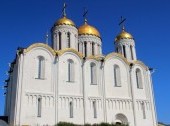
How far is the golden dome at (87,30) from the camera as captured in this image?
3086 cm

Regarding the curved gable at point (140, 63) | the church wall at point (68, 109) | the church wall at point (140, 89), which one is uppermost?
the curved gable at point (140, 63)

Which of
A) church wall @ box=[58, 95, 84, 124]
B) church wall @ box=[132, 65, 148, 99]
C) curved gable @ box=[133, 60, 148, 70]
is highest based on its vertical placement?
curved gable @ box=[133, 60, 148, 70]

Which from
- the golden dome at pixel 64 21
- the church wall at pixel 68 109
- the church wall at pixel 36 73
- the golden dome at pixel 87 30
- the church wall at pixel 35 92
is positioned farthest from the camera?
the golden dome at pixel 87 30

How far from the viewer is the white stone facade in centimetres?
2241

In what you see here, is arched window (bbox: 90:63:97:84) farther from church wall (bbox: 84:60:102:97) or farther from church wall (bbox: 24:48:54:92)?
church wall (bbox: 24:48:54:92)

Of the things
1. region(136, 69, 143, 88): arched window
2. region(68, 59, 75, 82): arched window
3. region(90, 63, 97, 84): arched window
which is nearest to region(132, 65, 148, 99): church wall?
region(136, 69, 143, 88): arched window

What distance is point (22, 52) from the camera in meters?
23.4

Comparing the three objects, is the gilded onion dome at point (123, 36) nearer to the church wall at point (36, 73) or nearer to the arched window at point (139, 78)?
the arched window at point (139, 78)


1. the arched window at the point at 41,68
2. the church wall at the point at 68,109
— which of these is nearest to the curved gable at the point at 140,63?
the church wall at the point at 68,109

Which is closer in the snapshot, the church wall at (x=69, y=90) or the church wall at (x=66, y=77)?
the church wall at (x=69, y=90)

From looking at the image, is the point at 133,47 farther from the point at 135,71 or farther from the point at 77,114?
the point at 77,114

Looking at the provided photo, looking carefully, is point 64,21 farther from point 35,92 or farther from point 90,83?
point 35,92

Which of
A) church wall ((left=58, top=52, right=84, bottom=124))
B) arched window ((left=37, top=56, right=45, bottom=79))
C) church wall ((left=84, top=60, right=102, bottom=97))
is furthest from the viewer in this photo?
church wall ((left=84, top=60, right=102, bottom=97))

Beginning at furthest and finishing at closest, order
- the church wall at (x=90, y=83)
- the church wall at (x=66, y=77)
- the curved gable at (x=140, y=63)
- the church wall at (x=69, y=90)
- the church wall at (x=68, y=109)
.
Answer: the curved gable at (x=140, y=63)
the church wall at (x=90, y=83)
the church wall at (x=66, y=77)
the church wall at (x=69, y=90)
the church wall at (x=68, y=109)
